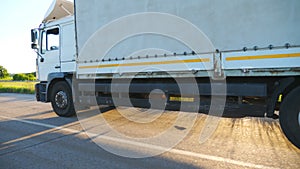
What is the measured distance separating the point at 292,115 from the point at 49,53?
21.2 ft

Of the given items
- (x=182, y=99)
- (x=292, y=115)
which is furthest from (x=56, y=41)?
(x=292, y=115)

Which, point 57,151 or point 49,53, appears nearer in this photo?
point 57,151

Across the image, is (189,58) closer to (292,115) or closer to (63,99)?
(292,115)

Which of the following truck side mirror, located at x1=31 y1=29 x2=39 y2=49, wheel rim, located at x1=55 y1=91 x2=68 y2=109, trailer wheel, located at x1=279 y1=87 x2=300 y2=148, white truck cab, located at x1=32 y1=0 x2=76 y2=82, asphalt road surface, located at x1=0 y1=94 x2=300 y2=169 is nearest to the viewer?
asphalt road surface, located at x1=0 y1=94 x2=300 y2=169

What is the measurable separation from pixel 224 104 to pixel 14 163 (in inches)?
143

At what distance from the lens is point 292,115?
3.62 meters

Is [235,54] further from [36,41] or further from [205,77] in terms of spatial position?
[36,41]

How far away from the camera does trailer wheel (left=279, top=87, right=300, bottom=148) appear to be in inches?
141

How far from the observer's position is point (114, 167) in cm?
326

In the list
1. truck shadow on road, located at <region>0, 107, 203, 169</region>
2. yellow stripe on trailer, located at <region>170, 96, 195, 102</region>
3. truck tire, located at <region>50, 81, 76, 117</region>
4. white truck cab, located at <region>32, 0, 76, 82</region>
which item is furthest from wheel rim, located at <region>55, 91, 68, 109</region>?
yellow stripe on trailer, located at <region>170, 96, 195, 102</region>

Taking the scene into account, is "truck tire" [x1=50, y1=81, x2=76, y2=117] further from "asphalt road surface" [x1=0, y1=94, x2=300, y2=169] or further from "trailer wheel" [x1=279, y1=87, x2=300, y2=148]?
"trailer wheel" [x1=279, y1=87, x2=300, y2=148]

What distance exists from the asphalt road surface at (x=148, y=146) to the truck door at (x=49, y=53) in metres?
1.72

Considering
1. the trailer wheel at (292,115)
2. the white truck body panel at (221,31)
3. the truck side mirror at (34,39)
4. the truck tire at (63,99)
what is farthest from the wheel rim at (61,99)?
the trailer wheel at (292,115)

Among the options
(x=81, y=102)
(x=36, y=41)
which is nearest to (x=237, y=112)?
(x=81, y=102)
